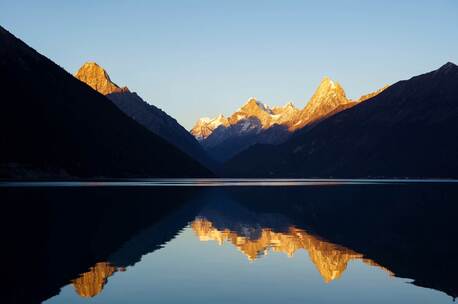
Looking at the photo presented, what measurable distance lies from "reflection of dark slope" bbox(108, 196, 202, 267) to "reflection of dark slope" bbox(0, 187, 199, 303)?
1004mm

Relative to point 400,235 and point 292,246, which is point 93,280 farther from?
point 400,235

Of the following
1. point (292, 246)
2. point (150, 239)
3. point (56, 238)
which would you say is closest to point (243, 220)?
point (150, 239)

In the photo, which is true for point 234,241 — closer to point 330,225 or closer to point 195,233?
point 195,233

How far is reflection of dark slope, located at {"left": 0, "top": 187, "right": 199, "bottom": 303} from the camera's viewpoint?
35.9 m

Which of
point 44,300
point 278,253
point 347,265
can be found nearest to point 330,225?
point 278,253

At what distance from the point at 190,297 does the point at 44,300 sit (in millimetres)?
7844

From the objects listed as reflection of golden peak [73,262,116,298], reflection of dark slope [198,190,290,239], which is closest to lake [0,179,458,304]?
reflection of golden peak [73,262,116,298]

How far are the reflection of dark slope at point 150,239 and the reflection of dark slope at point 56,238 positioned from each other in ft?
3.29

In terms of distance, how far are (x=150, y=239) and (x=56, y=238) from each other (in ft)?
30.5

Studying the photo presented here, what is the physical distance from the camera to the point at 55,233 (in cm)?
6006

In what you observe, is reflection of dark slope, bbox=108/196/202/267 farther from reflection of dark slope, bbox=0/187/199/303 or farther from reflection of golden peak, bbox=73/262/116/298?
reflection of golden peak, bbox=73/262/116/298

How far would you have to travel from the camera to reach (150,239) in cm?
5978

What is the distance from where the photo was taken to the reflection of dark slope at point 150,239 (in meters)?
46.7

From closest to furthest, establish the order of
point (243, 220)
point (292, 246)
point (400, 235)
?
point (292, 246) → point (400, 235) → point (243, 220)
